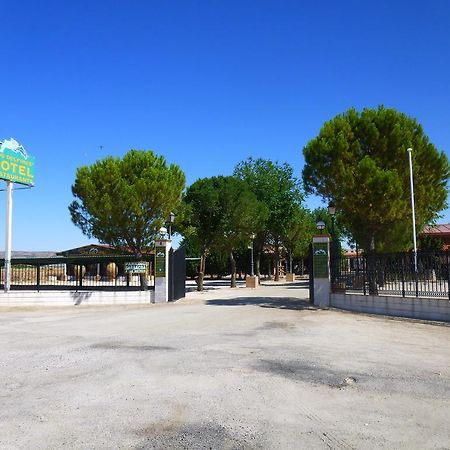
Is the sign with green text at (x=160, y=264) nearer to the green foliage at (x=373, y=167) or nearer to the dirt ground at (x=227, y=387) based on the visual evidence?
the green foliage at (x=373, y=167)

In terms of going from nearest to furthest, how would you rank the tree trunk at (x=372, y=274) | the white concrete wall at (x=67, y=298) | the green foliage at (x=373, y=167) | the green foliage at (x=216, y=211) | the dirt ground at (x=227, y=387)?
the dirt ground at (x=227, y=387)
the tree trunk at (x=372, y=274)
the green foliage at (x=373, y=167)
the white concrete wall at (x=67, y=298)
the green foliage at (x=216, y=211)

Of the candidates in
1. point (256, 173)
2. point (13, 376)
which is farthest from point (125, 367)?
point (256, 173)

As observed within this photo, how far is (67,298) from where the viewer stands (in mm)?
23312

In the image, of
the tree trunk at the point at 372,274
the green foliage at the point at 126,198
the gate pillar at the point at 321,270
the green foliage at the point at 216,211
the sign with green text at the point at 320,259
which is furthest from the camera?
the green foliage at the point at 216,211

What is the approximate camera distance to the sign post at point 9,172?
930 inches

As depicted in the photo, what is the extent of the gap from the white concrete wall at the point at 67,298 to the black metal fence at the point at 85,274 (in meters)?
0.37

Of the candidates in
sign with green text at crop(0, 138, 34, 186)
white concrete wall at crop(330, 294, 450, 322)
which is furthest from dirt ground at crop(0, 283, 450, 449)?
sign with green text at crop(0, 138, 34, 186)

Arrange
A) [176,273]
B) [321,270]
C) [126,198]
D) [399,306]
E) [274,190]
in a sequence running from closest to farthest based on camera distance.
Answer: [399,306] → [321,270] → [176,273] → [126,198] → [274,190]

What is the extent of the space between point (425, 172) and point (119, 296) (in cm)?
1419

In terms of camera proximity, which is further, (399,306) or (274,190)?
(274,190)

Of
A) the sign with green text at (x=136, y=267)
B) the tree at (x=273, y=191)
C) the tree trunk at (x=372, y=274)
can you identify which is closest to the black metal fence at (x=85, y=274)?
the sign with green text at (x=136, y=267)

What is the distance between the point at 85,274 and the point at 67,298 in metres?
1.35

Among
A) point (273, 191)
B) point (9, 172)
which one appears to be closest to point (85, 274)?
point (9, 172)

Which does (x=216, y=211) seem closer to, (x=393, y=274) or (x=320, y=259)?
(x=320, y=259)
